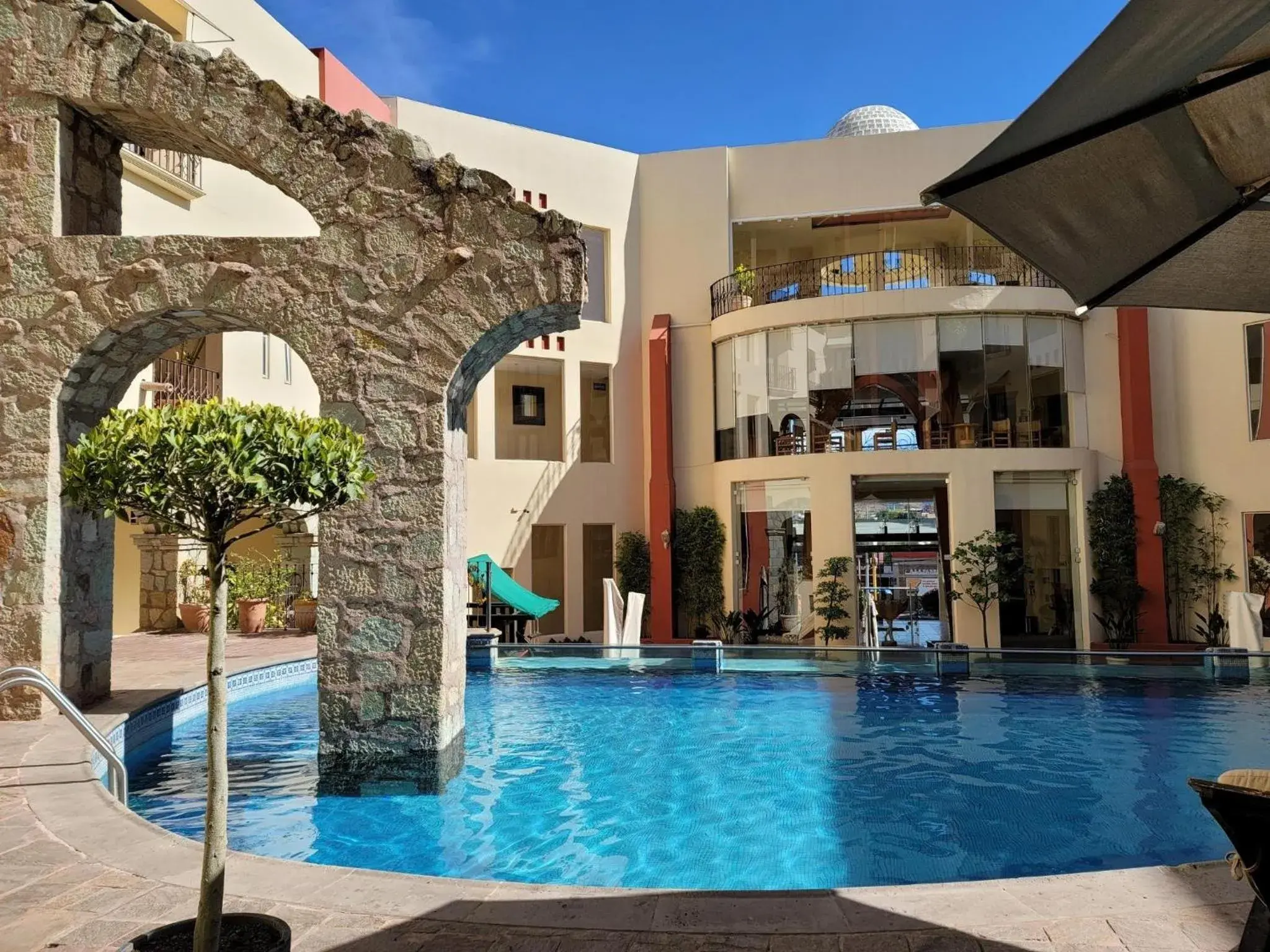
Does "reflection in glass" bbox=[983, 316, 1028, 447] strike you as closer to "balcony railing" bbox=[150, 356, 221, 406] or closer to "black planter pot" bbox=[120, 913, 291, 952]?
"balcony railing" bbox=[150, 356, 221, 406]

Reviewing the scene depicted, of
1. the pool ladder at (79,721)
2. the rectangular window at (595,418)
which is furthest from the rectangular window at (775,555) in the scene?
the pool ladder at (79,721)

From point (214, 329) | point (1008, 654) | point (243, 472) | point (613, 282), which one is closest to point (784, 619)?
point (1008, 654)

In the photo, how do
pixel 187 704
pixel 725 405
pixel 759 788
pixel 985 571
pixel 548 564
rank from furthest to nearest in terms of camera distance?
pixel 548 564 < pixel 725 405 < pixel 985 571 < pixel 187 704 < pixel 759 788

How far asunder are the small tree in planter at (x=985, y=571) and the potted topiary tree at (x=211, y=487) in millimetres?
13925

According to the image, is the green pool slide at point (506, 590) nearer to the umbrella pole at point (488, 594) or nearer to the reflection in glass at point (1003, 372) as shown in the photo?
the umbrella pole at point (488, 594)

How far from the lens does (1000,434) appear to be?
15.8 meters

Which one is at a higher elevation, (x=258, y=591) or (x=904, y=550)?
(x=904, y=550)

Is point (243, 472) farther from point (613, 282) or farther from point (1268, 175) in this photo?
point (613, 282)

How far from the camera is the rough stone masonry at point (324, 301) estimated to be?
5684 millimetres

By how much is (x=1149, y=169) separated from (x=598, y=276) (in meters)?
15.9

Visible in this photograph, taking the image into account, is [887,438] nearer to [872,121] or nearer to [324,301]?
[872,121]

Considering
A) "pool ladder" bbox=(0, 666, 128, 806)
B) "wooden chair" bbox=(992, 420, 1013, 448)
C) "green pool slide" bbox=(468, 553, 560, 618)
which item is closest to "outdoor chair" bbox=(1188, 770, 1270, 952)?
"pool ladder" bbox=(0, 666, 128, 806)

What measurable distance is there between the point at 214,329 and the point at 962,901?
5.88 m

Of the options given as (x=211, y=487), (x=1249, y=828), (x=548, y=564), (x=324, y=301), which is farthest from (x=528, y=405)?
(x=1249, y=828)
